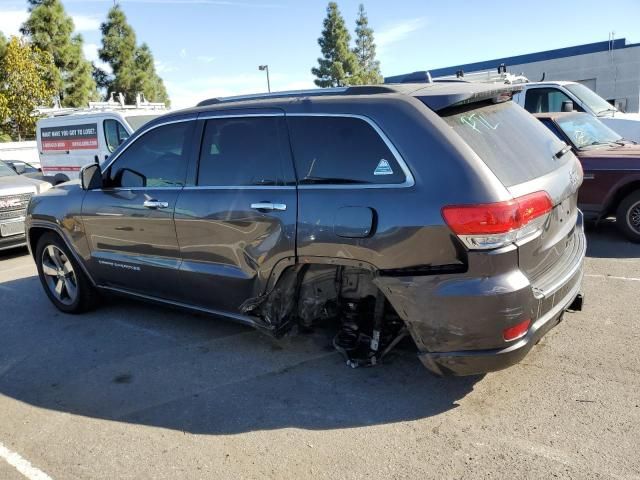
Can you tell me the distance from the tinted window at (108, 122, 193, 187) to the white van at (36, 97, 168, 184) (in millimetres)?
7061

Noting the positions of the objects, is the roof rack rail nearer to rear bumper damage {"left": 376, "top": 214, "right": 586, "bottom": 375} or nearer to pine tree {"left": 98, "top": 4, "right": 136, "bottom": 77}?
rear bumper damage {"left": 376, "top": 214, "right": 586, "bottom": 375}

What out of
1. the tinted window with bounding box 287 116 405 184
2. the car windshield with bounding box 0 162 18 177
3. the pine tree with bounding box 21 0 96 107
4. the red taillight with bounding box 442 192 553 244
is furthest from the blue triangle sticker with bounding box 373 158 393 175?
the pine tree with bounding box 21 0 96 107

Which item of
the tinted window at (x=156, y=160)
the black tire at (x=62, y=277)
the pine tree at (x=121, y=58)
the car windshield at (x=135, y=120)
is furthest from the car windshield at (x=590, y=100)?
the pine tree at (x=121, y=58)

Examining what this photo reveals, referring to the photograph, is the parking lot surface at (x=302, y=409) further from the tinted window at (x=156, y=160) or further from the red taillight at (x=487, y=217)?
the tinted window at (x=156, y=160)

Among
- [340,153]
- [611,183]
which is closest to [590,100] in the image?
[611,183]

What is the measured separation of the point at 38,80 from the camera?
1056 inches

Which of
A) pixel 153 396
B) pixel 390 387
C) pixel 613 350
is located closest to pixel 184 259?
pixel 153 396

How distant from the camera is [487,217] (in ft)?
9.27

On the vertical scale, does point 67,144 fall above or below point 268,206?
above

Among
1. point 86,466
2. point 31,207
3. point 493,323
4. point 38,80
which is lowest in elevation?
point 86,466

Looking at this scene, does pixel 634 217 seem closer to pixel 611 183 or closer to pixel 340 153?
pixel 611 183

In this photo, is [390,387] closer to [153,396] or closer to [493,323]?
[493,323]

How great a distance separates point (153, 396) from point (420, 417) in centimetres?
178

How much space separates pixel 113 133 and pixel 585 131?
9.18m
